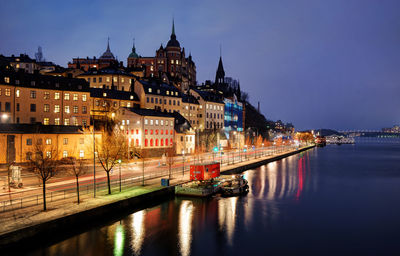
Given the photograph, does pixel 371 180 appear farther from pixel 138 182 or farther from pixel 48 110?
pixel 48 110

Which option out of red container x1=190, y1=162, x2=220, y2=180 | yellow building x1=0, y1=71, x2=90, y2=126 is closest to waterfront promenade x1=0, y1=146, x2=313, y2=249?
red container x1=190, y1=162, x2=220, y2=180

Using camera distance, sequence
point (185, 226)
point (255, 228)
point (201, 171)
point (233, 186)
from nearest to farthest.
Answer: point (185, 226)
point (255, 228)
point (201, 171)
point (233, 186)

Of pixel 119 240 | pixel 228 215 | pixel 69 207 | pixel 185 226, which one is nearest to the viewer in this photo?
pixel 119 240

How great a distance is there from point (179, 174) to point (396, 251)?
91.4 feet

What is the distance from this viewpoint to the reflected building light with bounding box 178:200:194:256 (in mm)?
23825

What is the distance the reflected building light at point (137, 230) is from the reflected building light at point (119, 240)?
83 centimetres

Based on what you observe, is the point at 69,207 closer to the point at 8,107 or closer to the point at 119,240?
the point at 119,240

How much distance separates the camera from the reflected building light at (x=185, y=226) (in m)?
23.8

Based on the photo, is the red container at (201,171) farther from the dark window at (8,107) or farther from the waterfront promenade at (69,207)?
the dark window at (8,107)

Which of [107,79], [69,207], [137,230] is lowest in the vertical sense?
[137,230]

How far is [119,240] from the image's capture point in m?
24.3

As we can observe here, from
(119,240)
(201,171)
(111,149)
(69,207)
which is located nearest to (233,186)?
(201,171)

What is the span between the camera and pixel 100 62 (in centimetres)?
12562

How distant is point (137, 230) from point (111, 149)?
55.5 ft
